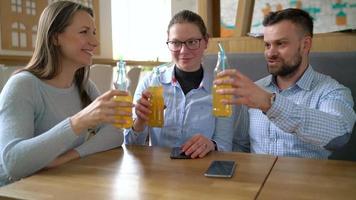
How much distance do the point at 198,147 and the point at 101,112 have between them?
41 centimetres

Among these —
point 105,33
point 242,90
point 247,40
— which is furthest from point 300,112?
point 105,33

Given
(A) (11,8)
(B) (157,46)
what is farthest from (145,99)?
(B) (157,46)

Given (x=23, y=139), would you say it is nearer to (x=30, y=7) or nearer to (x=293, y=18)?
(x=293, y=18)

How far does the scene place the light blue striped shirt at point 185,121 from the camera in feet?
5.95

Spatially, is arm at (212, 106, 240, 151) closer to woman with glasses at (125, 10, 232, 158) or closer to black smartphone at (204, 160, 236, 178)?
woman with glasses at (125, 10, 232, 158)

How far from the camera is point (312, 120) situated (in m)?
1.44

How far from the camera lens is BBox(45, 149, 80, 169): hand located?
50.3 inches

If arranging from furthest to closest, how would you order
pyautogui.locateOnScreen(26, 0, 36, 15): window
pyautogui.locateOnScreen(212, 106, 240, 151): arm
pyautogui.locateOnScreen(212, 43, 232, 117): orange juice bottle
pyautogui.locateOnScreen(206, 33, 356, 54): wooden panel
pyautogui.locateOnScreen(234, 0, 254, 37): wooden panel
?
pyautogui.locateOnScreen(26, 0, 36, 15): window → pyautogui.locateOnScreen(234, 0, 254, 37): wooden panel → pyautogui.locateOnScreen(206, 33, 356, 54): wooden panel → pyautogui.locateOnScreen(212, 106, 240, 151): arm → pyautogui.locateOnScreen(212, 43, 232, 117): orange juice bottle

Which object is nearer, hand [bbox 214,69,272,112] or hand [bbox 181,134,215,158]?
hand [bbox 214,69,272,112]

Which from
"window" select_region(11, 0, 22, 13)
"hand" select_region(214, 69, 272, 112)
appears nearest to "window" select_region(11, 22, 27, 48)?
"window" select_region(11, 0, 22, 13)

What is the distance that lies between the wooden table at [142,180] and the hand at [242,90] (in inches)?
8.5

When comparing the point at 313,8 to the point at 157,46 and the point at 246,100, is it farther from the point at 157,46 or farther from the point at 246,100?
the point at 157,46

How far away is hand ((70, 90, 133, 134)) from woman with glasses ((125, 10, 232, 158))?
0.51 meters

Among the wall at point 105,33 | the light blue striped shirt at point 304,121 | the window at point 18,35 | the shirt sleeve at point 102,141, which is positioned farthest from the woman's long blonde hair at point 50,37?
the wall at point 105,33
